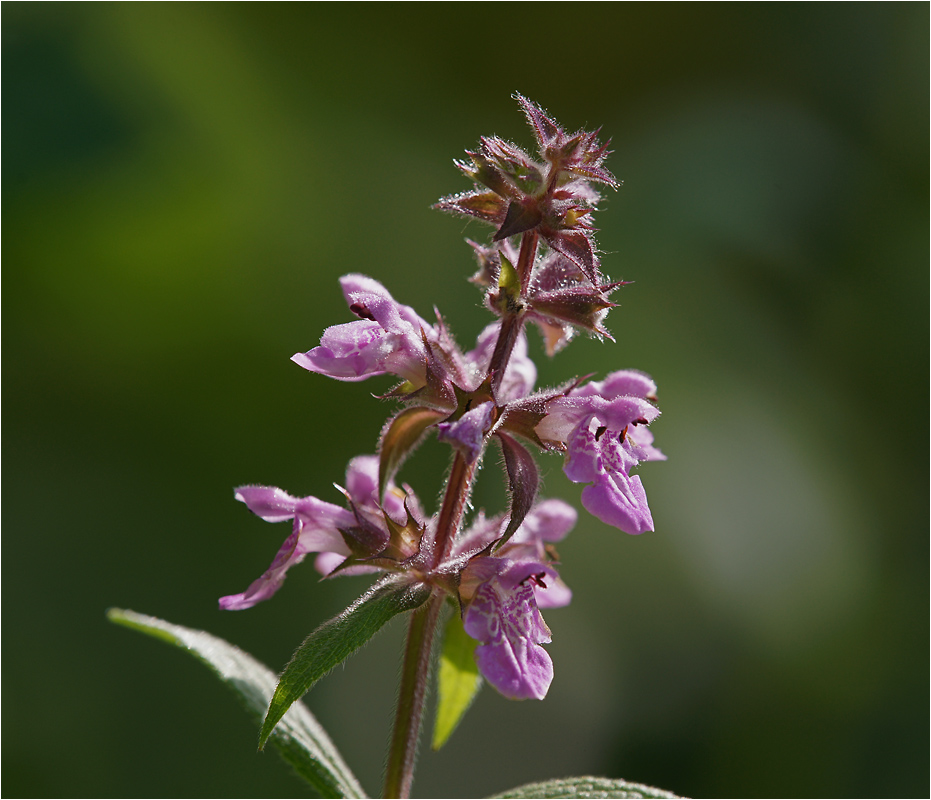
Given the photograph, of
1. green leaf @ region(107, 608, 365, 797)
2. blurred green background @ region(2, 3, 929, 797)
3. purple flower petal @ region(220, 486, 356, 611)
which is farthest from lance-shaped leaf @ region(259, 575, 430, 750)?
blurred green background @ region(2, 3, 929, 797)

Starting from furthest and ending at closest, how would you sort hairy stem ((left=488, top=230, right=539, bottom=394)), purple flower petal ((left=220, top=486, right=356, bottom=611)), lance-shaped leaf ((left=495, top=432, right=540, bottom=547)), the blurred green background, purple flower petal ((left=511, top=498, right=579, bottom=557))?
the blurred green background < purple flower petal ((left=511, top=498, right=579, bottom=557)) < purple flower petal ((left=220, top=486, right=356, bottom=611)) < hairy stem ((left=488, top=230, right=539, bottom=394)) < lance-shaped leaf ((left=495, top=432, right=540, bottom=547))

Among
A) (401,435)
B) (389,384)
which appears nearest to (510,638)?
(401,435)

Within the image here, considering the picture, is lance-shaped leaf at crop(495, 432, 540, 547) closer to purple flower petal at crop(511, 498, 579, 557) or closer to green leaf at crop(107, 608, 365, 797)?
purple flower petal at crop(511, 498, 579, 557)

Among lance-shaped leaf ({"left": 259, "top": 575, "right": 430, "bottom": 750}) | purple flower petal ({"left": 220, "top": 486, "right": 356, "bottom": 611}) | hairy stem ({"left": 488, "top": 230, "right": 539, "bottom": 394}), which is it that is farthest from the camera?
purple flower petal ({"left": 220, "top": 486, "right": 356, "bottom": 611})

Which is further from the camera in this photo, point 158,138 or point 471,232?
point 471,232

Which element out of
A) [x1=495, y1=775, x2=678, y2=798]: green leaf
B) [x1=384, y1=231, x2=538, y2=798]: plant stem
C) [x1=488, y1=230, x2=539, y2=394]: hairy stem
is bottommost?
[x1=495, y1=775, x2=678, y2=798]: green leaf

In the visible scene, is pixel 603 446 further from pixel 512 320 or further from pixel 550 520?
pixel 550 520

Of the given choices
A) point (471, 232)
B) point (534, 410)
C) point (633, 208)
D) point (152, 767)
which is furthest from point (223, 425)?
point (534, 410)

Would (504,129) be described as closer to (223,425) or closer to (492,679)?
(223,425)
